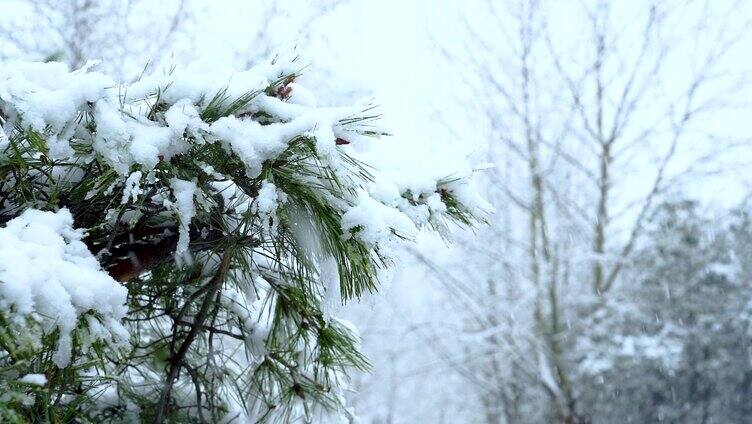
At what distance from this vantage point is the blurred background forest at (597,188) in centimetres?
632

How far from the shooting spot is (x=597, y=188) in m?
6.49

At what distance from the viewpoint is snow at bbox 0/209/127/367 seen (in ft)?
2.50

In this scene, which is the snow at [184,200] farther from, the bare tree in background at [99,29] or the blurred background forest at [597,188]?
the blurred background forest at [597,188]

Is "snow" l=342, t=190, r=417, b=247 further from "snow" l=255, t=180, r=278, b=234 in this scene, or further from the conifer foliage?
"snow" l=255, t=180, r=278, b=234

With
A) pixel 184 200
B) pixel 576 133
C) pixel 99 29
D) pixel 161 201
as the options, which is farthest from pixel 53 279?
pixel 576 133

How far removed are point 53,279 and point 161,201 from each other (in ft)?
1.26

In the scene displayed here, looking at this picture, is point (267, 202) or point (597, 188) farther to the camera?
point (597, 188)

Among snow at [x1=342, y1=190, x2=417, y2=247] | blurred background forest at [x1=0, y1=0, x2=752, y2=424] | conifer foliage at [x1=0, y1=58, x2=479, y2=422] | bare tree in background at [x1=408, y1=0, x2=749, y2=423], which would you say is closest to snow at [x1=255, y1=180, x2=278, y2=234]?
conifer foliage at [x1=0, y1=58, x2=479, y2=422]

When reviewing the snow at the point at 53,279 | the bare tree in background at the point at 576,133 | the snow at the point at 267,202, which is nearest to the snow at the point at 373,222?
the snow at the point at 267,202

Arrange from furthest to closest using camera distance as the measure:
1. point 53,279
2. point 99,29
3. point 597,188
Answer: point 597,188
point 99,29
point 53,279

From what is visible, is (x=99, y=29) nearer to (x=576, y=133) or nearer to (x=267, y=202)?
(x=576, y=133)

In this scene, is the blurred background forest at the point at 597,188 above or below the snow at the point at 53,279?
above

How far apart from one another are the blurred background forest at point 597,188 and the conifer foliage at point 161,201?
471 cm

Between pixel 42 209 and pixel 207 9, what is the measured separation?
182 inches
